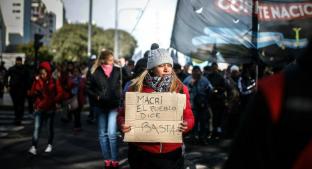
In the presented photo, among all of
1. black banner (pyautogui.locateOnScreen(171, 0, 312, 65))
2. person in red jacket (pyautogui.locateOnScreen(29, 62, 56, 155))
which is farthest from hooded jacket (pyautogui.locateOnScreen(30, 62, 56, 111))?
black banner (pyautogui.locateOnScreen(171, 0, 312, 65))

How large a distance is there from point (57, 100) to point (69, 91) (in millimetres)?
3954

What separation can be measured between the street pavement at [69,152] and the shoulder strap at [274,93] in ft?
19.0

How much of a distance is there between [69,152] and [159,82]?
5.28 meters

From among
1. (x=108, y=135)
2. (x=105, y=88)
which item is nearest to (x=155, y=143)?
(x=108, y=135)

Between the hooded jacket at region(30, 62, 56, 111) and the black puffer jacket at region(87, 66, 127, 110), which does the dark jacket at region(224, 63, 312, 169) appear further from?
the hooded jacket at region(30, 62, 56, 111)

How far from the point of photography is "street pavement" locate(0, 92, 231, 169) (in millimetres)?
8078

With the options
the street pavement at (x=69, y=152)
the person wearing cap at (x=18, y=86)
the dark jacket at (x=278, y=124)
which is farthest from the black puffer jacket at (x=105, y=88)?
the person wearing cap at (x=18, y=86)

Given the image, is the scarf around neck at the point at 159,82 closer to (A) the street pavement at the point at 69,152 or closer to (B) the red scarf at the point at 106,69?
(A) the street pavement at the point at 69,152

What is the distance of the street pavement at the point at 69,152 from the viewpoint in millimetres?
8078

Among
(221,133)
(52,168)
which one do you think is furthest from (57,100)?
(221,133)

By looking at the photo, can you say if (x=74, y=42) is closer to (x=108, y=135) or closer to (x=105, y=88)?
(x=105, y=88)

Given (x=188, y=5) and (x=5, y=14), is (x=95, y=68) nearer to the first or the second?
(x=188, y=5)

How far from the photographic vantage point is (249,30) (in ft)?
19.9

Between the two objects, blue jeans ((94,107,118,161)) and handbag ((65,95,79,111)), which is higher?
handbag ((65,95,79,111))
